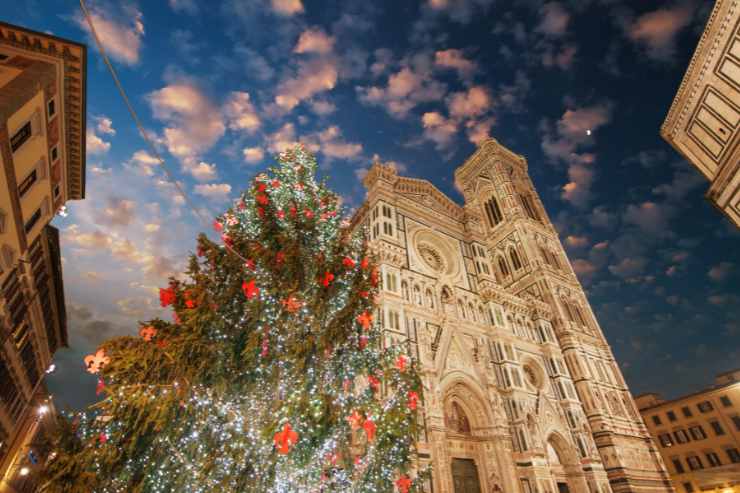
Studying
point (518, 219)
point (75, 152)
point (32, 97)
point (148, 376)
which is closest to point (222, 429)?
point (148, 376)

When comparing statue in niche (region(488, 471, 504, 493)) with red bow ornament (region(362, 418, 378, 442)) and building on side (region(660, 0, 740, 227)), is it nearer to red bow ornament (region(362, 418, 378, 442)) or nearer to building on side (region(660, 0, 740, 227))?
red bow ornament (region(362, 418, 378, 442))

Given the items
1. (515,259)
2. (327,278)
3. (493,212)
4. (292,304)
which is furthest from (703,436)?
(292,304)

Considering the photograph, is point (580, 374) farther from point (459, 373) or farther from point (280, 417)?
point (280, 417)

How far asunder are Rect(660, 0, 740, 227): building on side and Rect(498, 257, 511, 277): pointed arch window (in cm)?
2601

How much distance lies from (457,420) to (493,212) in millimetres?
28786

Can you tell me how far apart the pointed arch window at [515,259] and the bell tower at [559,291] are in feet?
0.03

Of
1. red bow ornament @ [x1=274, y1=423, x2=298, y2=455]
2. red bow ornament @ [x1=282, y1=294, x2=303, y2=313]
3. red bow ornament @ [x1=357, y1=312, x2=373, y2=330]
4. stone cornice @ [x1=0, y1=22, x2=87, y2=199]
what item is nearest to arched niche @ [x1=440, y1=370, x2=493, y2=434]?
red bow ornament @ [x1=357, y1=312, x2=373, y2=330]

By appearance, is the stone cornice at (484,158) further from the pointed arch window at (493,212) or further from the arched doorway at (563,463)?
the arched doorway at (563,463)

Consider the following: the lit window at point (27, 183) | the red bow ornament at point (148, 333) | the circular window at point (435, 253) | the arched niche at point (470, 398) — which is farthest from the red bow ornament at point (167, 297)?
the circular window at point (435, 253)

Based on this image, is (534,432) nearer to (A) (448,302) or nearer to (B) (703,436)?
(A) (448,302)

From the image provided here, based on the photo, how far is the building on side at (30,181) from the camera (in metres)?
11.3

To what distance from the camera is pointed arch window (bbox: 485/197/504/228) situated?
137 feet

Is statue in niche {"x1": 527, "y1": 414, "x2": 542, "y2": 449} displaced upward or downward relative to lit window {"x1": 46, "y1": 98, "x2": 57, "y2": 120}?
downward

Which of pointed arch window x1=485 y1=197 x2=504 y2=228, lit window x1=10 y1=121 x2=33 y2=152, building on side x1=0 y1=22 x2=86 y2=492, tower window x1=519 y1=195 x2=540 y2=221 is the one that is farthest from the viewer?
pointed arch window x1=485 y1=197 x2=504 y2=228
